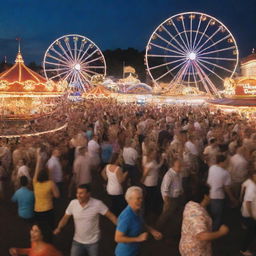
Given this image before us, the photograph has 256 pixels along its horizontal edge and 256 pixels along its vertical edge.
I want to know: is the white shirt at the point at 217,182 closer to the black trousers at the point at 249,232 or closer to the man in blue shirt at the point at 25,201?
the black trousers at the point at 249,232

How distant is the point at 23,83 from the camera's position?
16.6 meters

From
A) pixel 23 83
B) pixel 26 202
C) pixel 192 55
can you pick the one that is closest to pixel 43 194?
pixel 26 202

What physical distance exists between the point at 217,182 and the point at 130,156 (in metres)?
2.04

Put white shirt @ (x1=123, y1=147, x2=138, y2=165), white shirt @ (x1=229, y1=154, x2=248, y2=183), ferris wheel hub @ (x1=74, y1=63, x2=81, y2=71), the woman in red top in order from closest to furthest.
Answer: the woman in red top → white shirt @ (x1=229, y1=154, x2=248, y2=183) → white shirt @ (x1=123, y1=147, x2=138, y2=165) → ferris wheel hub @ (x1=74, y1=63, x2=81, y2=71)

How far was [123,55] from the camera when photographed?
84312mm

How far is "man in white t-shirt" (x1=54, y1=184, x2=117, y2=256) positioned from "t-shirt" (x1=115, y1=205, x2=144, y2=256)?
12.4 inches

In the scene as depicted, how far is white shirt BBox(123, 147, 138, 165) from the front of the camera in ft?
21.0

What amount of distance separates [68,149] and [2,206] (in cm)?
178

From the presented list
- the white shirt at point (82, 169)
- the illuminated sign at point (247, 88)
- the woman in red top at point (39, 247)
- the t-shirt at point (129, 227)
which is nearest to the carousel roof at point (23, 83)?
the illuminated sign at point (247, 88)

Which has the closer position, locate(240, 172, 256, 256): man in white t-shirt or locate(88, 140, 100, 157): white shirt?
locate(240, 172, 256, 256): man in white t-shirt

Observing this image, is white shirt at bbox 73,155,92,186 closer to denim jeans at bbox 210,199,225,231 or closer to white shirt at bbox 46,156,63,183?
white shirt at bbox 46,156,63,183

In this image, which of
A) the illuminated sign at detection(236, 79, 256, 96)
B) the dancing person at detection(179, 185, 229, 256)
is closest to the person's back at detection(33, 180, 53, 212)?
the dancing person at detection(179, 185, 229, 256)

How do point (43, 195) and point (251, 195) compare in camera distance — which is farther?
point (43, 195)

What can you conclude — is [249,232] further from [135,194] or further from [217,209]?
[135,194]
